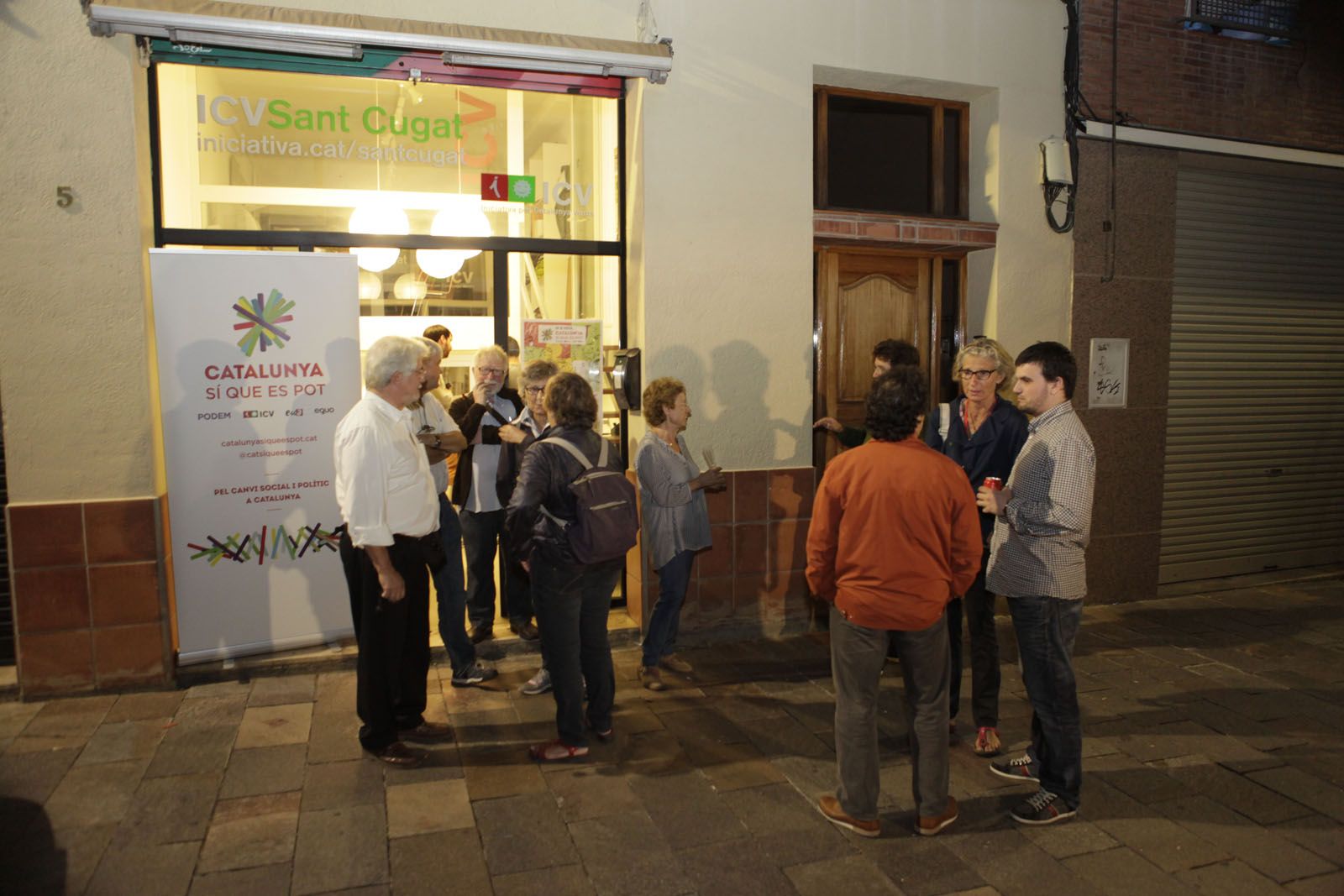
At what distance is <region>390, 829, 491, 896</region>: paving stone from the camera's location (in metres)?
3.31

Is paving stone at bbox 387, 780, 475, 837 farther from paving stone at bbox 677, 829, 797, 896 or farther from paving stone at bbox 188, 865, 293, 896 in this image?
paving stone at bbox 677, 829, 797, 896

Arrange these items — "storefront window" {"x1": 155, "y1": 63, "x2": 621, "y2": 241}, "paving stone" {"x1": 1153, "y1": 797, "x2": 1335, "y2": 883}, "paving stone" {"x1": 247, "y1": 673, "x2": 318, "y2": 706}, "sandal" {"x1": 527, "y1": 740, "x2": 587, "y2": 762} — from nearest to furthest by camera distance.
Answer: "paving stone" {"x1": 1153, "y1": 797, "x2": 1335, "y2": 883}, "sandal" {"x1": 527, "y1": 740, "x2": 587, "y2": 762}, "paving stone" {"x1": 247, "y1": 673, "x2": 318, "y2": 706}, "storefront window" {"x1": 155, "y1": 63, "x2": 621, "y2": 241}

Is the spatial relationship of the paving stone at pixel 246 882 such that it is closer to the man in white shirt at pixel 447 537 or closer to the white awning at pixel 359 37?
the man in white shirt at pixel 447 537

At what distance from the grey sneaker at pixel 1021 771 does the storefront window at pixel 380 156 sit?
4.03 metres

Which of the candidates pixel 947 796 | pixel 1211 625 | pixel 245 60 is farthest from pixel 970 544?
pixel 245 60

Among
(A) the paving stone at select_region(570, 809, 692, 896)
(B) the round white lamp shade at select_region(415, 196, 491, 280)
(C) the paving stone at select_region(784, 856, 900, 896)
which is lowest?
(C) the paving stone at select_region(784, 856, 900, 896)

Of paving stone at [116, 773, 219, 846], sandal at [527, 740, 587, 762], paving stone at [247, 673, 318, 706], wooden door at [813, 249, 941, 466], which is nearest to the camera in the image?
paving stone at [116, 773, 219, 846]

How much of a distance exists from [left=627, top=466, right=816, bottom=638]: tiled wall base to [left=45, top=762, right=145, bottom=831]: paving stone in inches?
118

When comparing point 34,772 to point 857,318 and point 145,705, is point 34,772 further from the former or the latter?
point 857,318

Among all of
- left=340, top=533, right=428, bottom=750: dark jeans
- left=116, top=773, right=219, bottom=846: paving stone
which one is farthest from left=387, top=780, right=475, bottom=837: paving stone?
left=116, top=773, right=219, bottom=846: paving stone

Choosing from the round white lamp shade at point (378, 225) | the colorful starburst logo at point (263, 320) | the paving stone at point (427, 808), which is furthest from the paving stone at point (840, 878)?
the round white lamp shade at point (378, 225)

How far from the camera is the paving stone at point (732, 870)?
3.32 metres

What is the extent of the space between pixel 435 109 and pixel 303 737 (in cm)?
388

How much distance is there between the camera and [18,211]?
4.83m
